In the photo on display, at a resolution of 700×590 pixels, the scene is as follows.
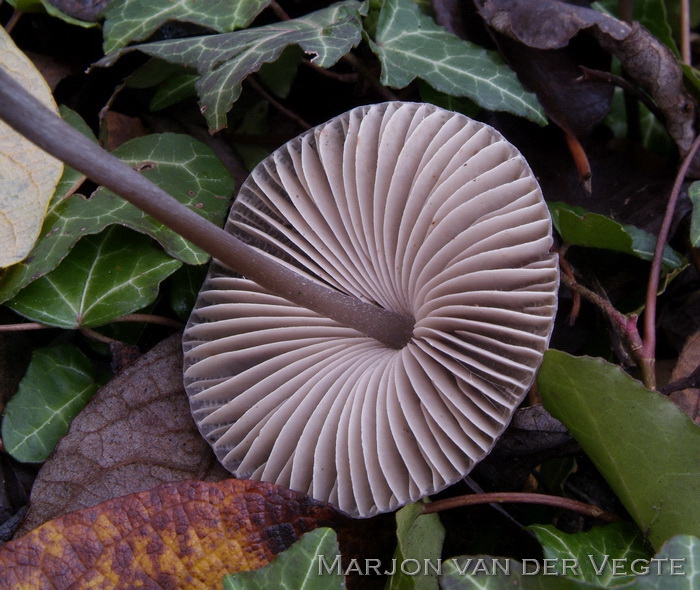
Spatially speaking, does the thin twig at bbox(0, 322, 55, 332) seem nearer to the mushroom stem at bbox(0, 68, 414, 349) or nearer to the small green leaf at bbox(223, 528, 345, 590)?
the mushroom stem at bbox(0, 68, 414, 349)

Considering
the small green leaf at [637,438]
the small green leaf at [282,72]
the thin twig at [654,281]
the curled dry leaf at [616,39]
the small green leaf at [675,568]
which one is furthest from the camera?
the small green leaf at [282,72]

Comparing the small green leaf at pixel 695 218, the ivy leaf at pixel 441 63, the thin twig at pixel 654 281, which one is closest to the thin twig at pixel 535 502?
the thin twig at pixel 654 281

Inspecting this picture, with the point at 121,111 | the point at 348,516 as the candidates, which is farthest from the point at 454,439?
the point at 121,111

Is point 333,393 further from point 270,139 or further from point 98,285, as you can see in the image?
point 270,139

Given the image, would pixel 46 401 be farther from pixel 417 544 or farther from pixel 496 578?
pixel 496 578

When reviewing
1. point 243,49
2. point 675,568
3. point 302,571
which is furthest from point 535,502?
point 243,49

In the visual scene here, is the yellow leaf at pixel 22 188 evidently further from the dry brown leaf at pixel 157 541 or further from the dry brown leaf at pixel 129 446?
the dry brown leaf at pixel 157 541

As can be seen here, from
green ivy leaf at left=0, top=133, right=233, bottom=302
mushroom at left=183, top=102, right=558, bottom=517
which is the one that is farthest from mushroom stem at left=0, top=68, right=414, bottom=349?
green ivy leaf at left=0, top=133, right=233, bottom=302
